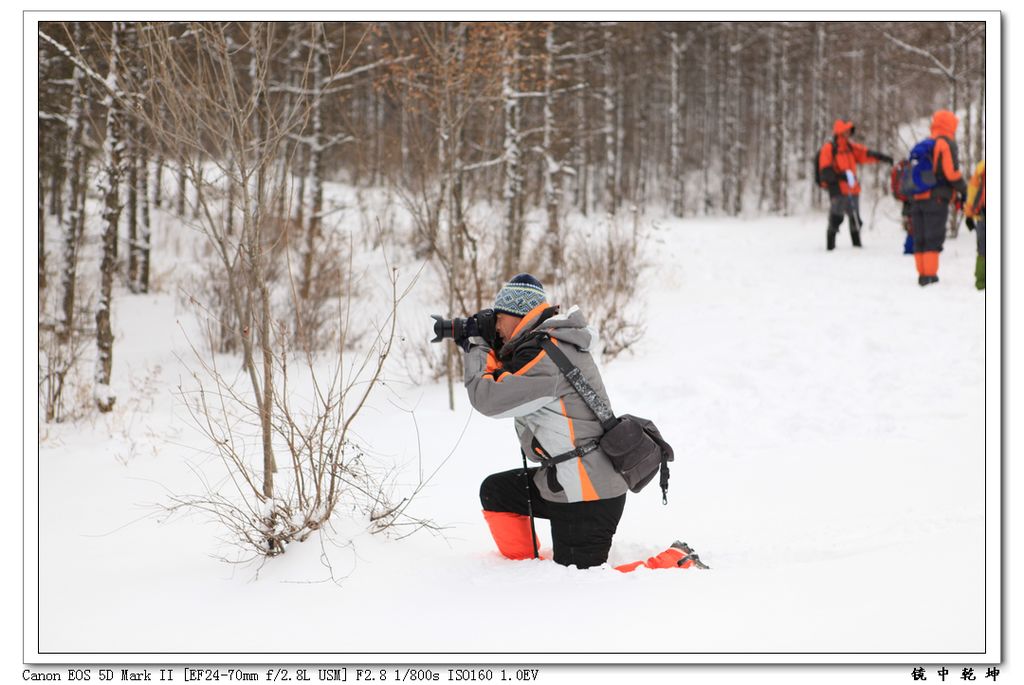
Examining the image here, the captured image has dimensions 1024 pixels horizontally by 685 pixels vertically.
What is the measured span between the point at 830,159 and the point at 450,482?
7781 mm

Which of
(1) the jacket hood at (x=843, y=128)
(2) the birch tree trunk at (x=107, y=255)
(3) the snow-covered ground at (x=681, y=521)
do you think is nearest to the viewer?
(3) the snow-covered ground at (x=681, y=521)

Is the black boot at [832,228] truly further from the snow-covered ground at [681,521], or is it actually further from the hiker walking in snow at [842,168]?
the snow-covered ground at [681,521]

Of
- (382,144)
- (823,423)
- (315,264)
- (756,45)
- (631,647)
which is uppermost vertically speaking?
(756,45)

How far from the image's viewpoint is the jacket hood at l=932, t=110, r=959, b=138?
8.41m

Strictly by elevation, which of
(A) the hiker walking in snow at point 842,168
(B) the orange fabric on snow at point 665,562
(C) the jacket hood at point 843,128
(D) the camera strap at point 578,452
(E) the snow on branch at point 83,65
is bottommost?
(B) the orange fabric on snow at point 665,562

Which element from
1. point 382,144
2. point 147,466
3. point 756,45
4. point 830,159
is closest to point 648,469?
point 147,466

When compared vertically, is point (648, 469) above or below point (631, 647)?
above

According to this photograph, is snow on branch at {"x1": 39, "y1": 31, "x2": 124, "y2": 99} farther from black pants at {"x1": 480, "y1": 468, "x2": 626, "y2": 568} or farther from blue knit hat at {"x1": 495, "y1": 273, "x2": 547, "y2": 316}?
black pants at {"x1": 480, "y1": 468, "x2": 626, "y2": 568}

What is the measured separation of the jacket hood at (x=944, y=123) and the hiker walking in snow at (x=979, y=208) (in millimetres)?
A: 664

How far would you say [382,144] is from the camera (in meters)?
9.52

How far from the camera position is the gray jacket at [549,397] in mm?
3080

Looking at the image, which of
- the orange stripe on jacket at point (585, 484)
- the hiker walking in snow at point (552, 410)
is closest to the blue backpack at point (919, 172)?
the hiker walking in snow at point (552, 410)

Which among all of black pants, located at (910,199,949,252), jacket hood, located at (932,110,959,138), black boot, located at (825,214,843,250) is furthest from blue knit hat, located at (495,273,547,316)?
black boot, located at (825,214,843,250)
